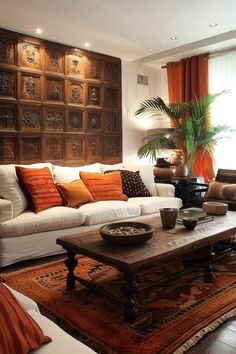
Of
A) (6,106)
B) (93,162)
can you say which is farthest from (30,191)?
(93,162)

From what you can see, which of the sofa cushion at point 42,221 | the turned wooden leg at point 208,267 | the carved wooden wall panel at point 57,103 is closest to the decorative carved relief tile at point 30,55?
the carved wooden wall panel at point 57,103

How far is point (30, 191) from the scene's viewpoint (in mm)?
3141

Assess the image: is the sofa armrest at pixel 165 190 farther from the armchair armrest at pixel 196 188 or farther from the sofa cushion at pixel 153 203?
the armchair armrest at pixel 196 188

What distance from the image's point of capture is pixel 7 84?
144 inches

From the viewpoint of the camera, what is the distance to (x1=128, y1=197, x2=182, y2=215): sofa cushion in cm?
358

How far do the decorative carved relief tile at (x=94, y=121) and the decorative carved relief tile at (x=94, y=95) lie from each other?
0.44 ft

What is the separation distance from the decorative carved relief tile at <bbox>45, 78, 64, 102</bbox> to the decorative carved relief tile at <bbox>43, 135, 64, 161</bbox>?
478 mm

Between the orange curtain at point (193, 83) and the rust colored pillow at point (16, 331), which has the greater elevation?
the orange curtain at point (193, 83)

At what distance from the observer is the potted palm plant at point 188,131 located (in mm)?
4328

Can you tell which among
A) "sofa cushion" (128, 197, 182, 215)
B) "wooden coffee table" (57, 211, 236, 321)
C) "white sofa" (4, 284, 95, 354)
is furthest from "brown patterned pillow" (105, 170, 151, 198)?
"white sofa" (4, 284, 95, 354)

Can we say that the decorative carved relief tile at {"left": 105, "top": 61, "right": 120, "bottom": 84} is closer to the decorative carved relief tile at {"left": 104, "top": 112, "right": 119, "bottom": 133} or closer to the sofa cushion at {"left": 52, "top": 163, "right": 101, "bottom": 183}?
the decorative carved relief tile at {"left": 104, "top": 112, "right": 119, "bottom": 133}

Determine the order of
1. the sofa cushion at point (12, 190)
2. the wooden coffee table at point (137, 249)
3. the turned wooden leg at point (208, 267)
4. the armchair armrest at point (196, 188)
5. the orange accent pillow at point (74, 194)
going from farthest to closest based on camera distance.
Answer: the armchair armrest at point (196, 188)
the orange accent pillow at point (74, 194)
the sofa cushion at point (12, 190)
the turned wooden leg at point (208, 267)
the wooden coffee table at point (137, 249)

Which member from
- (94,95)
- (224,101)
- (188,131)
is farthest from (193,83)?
(94,95)

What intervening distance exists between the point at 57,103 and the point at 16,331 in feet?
11.3
